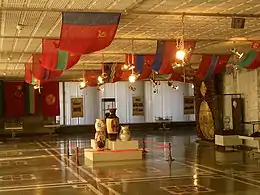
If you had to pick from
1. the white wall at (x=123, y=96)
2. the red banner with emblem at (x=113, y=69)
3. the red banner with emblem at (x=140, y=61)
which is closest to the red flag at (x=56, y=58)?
the red banner with emblem at (x=140, y=61)

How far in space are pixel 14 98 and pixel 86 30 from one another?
20411 millimetres

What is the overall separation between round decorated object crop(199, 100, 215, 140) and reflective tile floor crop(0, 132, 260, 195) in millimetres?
3574

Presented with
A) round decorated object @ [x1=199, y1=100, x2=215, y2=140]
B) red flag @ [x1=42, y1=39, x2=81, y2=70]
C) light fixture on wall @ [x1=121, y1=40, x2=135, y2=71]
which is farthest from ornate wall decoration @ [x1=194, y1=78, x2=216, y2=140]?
red flag @ [x1=42, y1=39, x2=81, y2=70]

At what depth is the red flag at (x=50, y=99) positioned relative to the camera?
28.8 meters

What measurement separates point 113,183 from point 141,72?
6.00 meters

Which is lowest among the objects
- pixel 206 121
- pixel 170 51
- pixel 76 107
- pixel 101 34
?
pixel 206 121

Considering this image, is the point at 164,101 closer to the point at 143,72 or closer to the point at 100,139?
the point at 143,72

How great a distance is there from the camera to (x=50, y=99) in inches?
1136

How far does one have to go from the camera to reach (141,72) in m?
15.7

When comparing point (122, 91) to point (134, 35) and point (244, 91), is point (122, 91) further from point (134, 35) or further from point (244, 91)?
point (134, 35)

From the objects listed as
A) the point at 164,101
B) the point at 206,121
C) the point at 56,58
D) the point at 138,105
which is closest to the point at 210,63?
the point at 56,58

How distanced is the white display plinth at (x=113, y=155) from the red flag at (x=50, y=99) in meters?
14.5

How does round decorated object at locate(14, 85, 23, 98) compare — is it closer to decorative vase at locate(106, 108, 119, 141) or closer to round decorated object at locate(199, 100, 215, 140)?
round decorated object at locate(199, 100, 215, 140)

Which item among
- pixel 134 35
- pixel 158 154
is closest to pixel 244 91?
pixel 158 154
